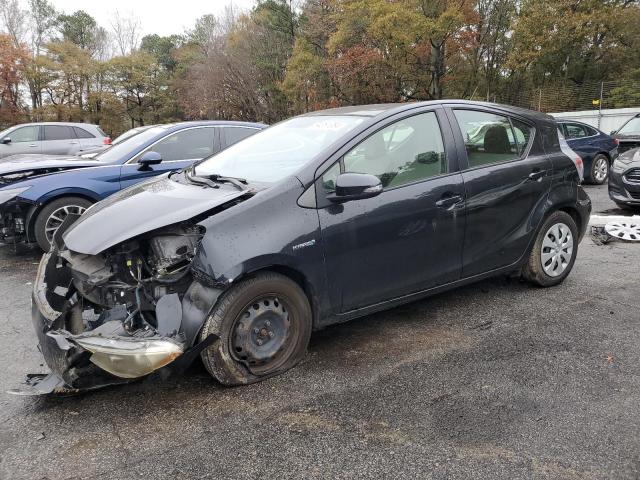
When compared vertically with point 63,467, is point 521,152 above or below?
above

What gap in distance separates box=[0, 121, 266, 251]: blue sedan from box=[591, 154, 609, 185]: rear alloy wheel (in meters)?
8.40

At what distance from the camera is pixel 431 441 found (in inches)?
100

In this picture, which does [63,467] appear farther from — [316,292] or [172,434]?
[316,292]

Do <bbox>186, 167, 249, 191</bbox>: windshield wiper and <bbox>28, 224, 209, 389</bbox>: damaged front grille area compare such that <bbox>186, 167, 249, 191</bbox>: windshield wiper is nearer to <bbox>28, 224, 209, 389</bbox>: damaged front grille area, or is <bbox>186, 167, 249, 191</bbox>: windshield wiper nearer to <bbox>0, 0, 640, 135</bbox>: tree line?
<bbox>28, 224, 209, 389</bbox>: damaged front grille area

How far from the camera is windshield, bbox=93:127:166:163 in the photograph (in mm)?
6691

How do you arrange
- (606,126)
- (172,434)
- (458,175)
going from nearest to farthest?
(172,434) < (458,175) < (606,126)

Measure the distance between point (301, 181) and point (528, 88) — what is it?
28.6 meters

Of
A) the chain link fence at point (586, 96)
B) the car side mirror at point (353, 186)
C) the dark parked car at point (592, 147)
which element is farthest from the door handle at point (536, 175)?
the chain link fence at point (586, 96)

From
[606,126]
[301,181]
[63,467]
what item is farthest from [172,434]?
[606,126]

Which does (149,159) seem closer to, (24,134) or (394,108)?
(394,108)

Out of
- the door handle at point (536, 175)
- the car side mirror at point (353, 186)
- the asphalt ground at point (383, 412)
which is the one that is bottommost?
the asphalt ground at point (383, 412)

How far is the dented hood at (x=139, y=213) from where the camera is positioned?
2.93 m

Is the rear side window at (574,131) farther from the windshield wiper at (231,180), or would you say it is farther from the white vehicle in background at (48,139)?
the white vehicle in background at (48,139)

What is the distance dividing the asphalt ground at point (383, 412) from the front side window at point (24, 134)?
39.5ft
